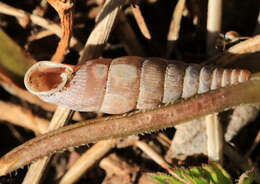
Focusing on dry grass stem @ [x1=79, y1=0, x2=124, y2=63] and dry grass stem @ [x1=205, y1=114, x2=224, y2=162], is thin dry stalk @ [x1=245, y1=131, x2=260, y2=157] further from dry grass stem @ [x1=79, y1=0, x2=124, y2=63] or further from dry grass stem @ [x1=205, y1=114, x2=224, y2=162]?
dry grass stem @ [x1=79, y1=0, x2=124, y2=63]

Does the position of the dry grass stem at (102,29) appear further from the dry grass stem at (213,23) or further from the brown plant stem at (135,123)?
the dry grass stem at (213,23)

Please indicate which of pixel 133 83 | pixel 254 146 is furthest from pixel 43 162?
pixel 254 146

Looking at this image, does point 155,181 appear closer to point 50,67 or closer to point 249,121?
point 249,121

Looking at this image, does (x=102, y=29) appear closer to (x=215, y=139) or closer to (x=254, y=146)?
(x=215, y=139)

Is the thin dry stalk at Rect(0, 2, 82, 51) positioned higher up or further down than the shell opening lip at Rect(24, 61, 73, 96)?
higher up

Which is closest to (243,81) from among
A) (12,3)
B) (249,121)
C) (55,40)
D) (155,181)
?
(249,121)

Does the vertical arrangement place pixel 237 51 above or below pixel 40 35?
below

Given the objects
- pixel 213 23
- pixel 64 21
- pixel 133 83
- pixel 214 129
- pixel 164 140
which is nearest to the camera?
pixel 133 83

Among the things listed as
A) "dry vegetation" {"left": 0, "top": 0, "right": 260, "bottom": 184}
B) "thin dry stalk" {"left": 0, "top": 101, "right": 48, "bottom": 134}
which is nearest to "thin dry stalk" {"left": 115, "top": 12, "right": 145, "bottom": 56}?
"dry vegetation" {"left": 0, "top": 0, "right": 260, "bottom": 184}
